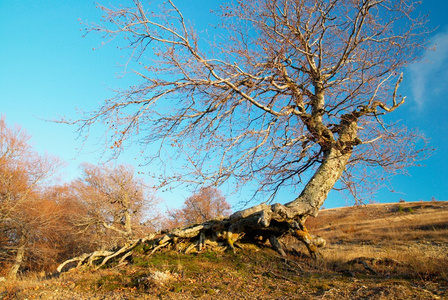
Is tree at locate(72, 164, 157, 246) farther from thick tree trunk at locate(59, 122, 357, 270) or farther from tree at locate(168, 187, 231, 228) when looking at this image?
thick tree trunk at locate(59, 122, 357, 270)

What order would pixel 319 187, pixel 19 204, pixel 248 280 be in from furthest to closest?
pixel 19 204 < pixel 319 187 < pixel 248 280

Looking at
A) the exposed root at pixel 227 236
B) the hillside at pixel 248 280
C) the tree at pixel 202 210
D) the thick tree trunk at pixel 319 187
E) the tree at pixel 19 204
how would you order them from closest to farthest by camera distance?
the hillside at pixel 248 280
the exposed root at pixel 227 236
the thick tree trunk at pixel 319 187
the tree at pixel 19 204
the tree at pixel 202 210

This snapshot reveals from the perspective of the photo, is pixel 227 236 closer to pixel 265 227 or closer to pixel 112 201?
pixel 265 227

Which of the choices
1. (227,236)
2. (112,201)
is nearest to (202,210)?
(112,201)

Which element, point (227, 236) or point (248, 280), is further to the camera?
point (227, 236)

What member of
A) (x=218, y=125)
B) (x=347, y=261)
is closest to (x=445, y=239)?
(x=347, y=261)

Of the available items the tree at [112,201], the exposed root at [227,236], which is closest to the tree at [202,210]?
the tree at [112,201]

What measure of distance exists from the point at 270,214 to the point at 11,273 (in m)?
18.0

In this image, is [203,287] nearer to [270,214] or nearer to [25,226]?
[270,214]

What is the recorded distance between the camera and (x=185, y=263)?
5.76m

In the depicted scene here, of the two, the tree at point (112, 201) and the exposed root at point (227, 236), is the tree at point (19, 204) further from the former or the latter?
the exposed root at point (227, 236)

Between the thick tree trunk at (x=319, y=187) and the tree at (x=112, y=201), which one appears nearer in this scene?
the thick tree trunk at (x=319, y=187)

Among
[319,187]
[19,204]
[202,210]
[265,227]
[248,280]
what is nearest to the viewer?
[248,280]

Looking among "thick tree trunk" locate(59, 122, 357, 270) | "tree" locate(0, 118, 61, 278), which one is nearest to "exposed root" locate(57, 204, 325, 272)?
"thick tree trunk" locate(59, 122, 357, 270)
